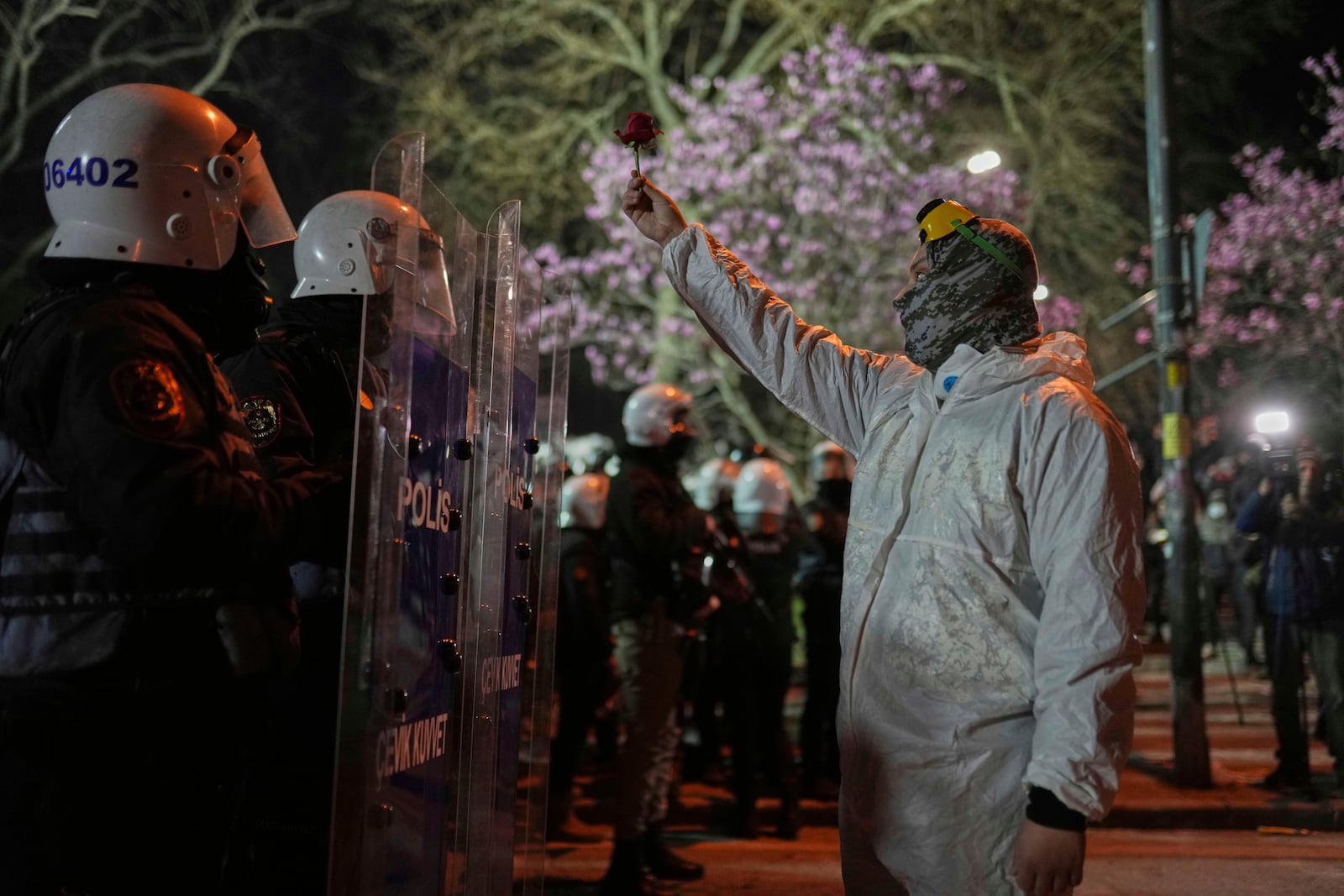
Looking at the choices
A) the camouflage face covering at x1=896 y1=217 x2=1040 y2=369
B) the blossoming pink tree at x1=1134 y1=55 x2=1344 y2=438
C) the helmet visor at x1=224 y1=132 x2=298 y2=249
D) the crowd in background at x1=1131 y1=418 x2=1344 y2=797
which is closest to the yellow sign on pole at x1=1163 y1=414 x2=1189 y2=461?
the crowd in background at x1=1131 y1=418 x2=1344 y2=797

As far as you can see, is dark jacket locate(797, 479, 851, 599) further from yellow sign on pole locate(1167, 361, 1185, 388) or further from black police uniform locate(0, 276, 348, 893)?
→ black police uniform locate(0, 276, 348, 893)

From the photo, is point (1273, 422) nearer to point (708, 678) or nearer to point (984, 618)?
point (708, 678)

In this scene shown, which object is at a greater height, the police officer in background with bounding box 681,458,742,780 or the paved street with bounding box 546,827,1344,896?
the police officer in background with bounding box 681,458,742,780

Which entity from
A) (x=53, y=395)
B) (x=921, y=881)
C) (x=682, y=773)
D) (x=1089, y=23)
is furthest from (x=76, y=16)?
(x=921, y=881)

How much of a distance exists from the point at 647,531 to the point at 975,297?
3.35 m

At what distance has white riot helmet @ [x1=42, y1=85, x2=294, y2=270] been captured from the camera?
7.92 feet

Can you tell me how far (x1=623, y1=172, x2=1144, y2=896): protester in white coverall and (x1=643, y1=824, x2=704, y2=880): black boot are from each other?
3.20 meters

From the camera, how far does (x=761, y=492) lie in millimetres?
8273

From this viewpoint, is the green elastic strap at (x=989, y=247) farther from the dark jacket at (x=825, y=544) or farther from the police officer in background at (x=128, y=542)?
the dark jacket at (x=825, y=544)

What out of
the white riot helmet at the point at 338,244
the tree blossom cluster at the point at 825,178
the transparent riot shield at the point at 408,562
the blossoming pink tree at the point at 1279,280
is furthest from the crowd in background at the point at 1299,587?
the tree blossom cluster at the point at 825,178

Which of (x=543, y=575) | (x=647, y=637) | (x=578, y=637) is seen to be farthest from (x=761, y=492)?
(x=543, y=575)

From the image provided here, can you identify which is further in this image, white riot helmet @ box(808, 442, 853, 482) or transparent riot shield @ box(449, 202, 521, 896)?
white riot helmet @ box(808, 442, 853, 482)

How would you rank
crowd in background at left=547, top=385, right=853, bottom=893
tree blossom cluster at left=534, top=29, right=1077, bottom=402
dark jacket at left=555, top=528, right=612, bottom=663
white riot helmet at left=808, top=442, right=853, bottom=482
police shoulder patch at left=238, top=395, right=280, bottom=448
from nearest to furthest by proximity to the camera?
1. police shoulder patch at left=238, top=395, right=280, bottom=448
2. crowd in background at left=547, top=385, right=853, bottom=893
3. dark jacket at left=555, top=528, right=612, bottom=663
4. white riot helmet at left=808, top=442, right=853, bottom=482
5. tree blossom cluster at left=534, top=29, right=1077, bottom=402

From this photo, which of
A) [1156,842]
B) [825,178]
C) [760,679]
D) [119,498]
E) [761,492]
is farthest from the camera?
[825,178]
